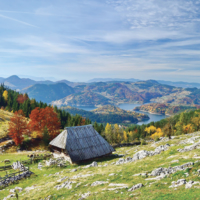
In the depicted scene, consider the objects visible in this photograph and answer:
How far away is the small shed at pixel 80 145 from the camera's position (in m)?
36.5

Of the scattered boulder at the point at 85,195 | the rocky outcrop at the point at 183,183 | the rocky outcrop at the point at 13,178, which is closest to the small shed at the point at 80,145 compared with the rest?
the rocky outcrop at the point at 13,178

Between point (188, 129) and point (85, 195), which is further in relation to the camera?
point (188, 129)

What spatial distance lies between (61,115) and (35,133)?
46.2 m

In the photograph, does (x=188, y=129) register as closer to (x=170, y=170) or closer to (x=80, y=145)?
(x=80, y=145)

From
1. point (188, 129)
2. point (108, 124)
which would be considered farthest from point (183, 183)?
point (108, 124)

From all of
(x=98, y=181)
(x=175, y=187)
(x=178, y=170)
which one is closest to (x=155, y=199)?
(x=175, y=187)

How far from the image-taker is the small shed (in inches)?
1438

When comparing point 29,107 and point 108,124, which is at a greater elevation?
point 29,107

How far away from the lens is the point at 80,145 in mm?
38375

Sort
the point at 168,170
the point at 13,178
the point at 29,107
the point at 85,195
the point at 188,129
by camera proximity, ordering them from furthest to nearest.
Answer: the point at 29,107 → the point at 188,129 → the point at 13,178 → the point at 168,170 → the point at 85,195

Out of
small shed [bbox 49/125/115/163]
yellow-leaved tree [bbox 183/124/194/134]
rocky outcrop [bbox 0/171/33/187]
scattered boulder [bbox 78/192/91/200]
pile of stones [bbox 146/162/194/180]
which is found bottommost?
yellow-leaved tree [bbox 183/124/194/134]

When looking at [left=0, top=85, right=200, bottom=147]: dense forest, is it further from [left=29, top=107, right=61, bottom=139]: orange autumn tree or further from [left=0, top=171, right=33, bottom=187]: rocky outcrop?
[left=0, top=171, right=33, bottom=187]: rocky outcrop

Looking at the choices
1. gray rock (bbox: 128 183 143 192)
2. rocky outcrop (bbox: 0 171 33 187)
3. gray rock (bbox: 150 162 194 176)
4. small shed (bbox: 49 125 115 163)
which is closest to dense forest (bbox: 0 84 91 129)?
small shed (bbox: 49 125 115 163)

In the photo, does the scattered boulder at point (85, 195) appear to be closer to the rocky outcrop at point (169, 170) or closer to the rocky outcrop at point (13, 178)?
the rocky outcrop at point (169, 170)
